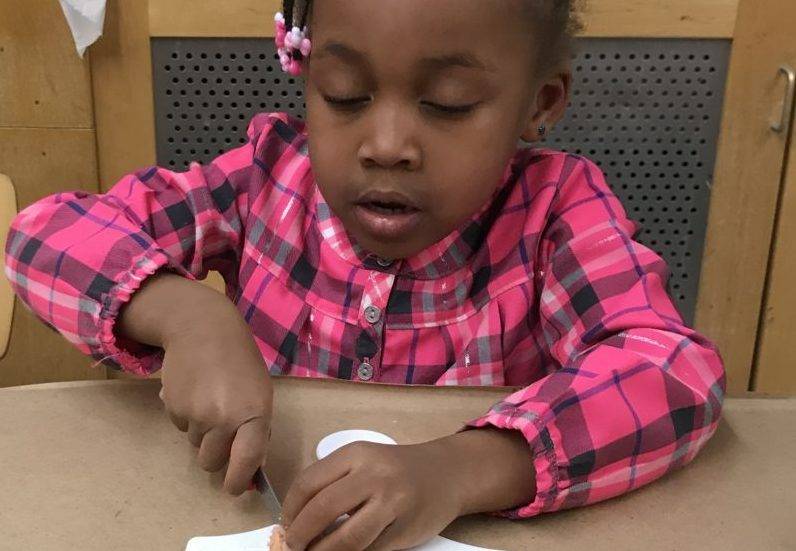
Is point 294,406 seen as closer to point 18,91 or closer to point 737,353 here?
point 18,91

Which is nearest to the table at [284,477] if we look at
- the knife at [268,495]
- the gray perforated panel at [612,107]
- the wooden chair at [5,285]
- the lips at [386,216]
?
the knife at [268,495]

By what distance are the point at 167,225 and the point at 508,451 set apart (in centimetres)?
42

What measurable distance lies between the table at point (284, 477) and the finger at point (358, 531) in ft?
0.19

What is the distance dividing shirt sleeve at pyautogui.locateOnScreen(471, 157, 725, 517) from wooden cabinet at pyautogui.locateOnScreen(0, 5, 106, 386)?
1.02 metres

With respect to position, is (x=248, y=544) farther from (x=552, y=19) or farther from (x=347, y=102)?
(x=552, y=19)

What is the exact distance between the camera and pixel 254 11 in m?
1.43

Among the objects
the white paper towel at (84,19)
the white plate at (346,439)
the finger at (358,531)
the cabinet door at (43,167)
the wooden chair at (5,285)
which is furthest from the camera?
the cabinet door at (43,167)

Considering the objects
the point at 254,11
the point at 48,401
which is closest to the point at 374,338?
the point at 48,401

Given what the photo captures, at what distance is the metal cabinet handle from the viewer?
4.79 feet

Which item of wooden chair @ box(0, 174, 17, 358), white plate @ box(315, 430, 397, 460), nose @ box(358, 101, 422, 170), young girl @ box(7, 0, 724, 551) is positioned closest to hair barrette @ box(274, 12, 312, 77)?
young girl @ box(7, 0, 724, 551)

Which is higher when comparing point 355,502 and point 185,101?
point 185,101

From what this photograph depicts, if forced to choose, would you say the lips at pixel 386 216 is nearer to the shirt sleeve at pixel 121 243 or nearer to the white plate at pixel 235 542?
the shirt sleeve at pixel 121 243

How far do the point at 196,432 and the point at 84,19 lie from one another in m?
1.04

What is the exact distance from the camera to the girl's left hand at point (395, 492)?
1.61 feet
